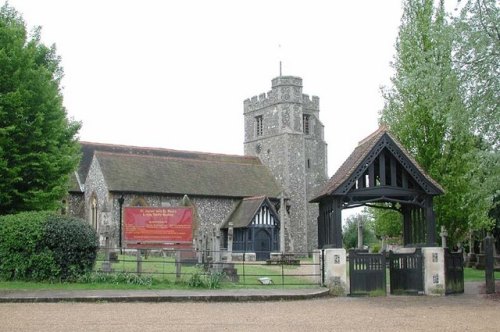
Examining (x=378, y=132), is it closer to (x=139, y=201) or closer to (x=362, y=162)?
(x=362, y=162)

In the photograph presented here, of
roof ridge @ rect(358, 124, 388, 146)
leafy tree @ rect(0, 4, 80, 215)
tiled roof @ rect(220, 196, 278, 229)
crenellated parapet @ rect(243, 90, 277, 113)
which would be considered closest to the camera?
roof ridge @ rect(358, 124, 388, 146)

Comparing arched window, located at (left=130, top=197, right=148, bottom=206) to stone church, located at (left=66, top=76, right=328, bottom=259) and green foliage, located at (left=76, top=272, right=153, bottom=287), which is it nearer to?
stone church, located at (left=66, top=76, right=328, bottom=259)

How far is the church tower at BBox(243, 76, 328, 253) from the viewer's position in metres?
51.7

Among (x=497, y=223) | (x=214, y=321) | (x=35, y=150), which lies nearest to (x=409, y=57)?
(x=497, y=223)

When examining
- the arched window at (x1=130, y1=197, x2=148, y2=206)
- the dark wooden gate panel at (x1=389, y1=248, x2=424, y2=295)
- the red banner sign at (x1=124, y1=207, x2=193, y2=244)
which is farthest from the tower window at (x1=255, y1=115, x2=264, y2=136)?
the dark wooden gate panel at (x1=389, y1=248, x2=424, y2=295)

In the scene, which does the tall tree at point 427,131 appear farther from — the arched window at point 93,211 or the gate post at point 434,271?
the arched window at point 93,211

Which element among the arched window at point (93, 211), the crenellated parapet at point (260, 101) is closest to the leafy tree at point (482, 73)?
the arched window at point (93, 211)

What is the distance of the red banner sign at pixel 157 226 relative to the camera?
20.2 metres

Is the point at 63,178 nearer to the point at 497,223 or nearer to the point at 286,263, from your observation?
the point at 286,263

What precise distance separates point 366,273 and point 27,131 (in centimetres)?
1357

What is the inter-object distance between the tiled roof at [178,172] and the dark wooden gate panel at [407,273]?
80.8 feet

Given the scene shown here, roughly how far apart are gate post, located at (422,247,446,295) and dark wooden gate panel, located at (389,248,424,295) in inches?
6.9

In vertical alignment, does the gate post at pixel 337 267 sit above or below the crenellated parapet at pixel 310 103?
below

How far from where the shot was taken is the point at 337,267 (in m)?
18.5
